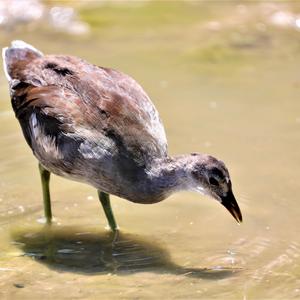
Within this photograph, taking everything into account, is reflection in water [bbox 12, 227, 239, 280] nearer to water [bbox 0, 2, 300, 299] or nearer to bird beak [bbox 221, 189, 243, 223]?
water [bbox 0, 2, 300, 299]

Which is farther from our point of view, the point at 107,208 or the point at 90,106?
the point at 107,208

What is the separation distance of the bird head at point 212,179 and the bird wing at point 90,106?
0.31 meters

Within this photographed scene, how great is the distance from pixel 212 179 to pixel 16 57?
6.83 feet

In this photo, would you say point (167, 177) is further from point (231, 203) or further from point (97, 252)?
point (97, 252)

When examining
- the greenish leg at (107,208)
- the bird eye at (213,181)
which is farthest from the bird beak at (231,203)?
the greenish leg at (107,208)

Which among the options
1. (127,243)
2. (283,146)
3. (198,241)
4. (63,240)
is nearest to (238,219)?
(198,241)

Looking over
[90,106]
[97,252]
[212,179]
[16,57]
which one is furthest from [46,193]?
[212,179]

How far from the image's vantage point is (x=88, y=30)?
39.1 ft

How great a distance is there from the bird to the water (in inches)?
17.1

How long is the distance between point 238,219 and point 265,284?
0.67 metres

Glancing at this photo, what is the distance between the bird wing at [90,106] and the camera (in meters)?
6.30

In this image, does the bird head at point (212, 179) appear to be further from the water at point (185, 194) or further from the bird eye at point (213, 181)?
the water at point (185, 194)

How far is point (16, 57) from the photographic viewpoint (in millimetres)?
7324

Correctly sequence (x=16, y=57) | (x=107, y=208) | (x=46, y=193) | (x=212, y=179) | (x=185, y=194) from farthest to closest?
(x=185, y=194) → (x=16, y=57) → (x=46, y=193) → (x=107, y=208) → (x=212, y=179)
